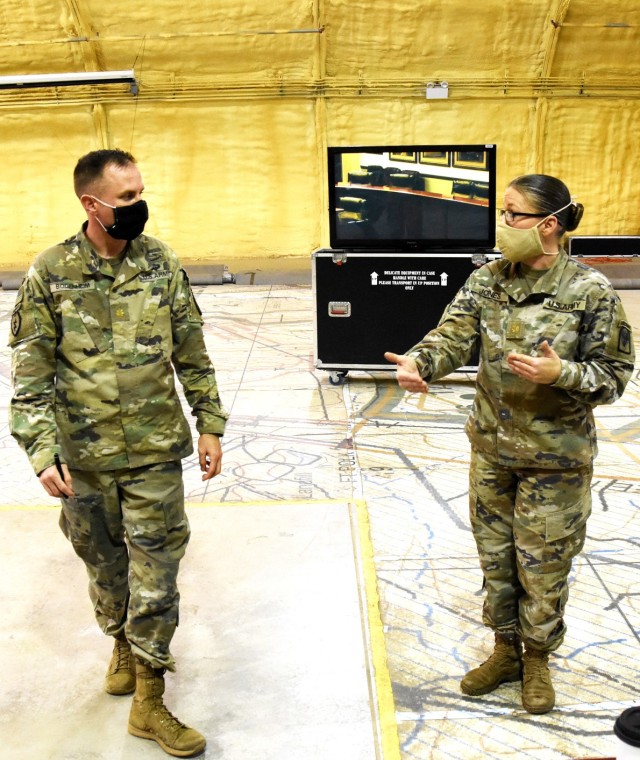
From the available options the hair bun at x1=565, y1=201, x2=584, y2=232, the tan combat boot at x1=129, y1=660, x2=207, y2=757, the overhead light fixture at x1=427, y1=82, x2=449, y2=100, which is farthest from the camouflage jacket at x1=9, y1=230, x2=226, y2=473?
the overhead light fixture at x1=427, y1=82, x2=449, y2=100

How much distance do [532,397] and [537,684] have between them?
104 cm

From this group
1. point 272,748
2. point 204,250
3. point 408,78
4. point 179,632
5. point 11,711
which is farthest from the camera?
point 204,250

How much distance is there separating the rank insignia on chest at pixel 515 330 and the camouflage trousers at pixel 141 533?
124cm

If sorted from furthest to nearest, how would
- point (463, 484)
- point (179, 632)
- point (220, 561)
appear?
1. point (463, 484)
2. point (220, 561)
3. point (179, 632)

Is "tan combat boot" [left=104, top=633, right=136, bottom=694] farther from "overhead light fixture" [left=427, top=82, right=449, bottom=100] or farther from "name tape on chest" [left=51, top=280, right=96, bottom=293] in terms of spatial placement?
"overhead light fixture" [left=427, top=82, right=449, bottom=100]

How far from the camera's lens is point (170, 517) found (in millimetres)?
2828

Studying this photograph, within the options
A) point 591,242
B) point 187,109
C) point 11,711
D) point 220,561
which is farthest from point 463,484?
point 187,109

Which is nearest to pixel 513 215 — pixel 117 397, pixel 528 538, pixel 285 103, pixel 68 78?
pixel 528 538

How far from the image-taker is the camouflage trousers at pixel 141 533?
2.78 metres

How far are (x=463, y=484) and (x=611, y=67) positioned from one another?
9977 millimetres

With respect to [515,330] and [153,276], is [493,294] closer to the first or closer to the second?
[515,330]

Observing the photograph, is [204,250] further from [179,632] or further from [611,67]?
[179,632]

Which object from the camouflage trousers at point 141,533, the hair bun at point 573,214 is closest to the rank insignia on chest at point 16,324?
the camouflage trousers at point 141,533

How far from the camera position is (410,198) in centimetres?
673
